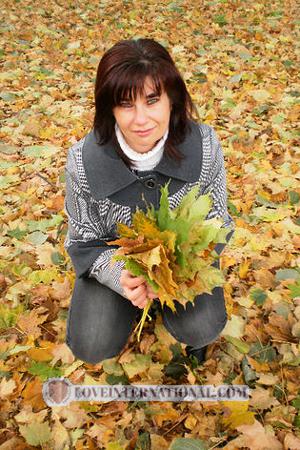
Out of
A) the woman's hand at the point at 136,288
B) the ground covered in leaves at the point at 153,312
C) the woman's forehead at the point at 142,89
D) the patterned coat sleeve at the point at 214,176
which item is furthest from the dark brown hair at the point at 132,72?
the ground covered in leaves at the point at 153,312

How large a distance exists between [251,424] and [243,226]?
1357mm

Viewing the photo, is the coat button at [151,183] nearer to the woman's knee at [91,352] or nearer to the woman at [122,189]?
the woman at [122,189]

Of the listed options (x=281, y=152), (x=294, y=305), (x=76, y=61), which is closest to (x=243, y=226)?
(x=294, y=305)

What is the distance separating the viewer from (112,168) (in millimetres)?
1872

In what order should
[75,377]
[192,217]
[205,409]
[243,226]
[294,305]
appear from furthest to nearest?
[243,226] < [294,305] < [75,377] < [205,409] < [192,217]

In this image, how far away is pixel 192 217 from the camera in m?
1.47

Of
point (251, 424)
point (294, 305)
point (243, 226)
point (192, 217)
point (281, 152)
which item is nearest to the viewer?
point (192, 217)

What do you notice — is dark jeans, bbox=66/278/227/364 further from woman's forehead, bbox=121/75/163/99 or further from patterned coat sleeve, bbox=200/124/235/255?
woman's forehead, bbox=121/75/163/99

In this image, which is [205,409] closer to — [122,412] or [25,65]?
[122,412]

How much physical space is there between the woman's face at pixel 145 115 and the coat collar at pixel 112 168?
0.41ft

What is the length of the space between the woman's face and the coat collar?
126 mm

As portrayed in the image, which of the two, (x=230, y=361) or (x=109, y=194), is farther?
(x=230, y=361)

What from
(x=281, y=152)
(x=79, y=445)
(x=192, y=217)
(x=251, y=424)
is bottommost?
(x=79, y=445)

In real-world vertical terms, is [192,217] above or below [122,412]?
above
